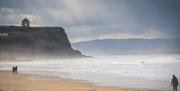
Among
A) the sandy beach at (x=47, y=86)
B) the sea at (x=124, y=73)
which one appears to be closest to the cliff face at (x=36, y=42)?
the sea at (x=124, y=73)

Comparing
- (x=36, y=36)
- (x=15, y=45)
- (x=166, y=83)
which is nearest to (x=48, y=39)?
(x=36, y=36)

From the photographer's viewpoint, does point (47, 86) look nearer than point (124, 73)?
Yes

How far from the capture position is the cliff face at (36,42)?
167ft

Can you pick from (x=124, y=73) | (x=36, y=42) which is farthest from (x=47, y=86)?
(x=36, y=42)

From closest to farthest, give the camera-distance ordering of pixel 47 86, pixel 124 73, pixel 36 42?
pixel 47 86
pixel 124 73
pixel 36 42

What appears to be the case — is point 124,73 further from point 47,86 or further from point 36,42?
point 36,42

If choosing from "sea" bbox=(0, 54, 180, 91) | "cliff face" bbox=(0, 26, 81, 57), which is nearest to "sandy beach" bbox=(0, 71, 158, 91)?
"sea" bbox=(0, 54, 180, 91)

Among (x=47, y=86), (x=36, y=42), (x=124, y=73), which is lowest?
(x=47, y=86)

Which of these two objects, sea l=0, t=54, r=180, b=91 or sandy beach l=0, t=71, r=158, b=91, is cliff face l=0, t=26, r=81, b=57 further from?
sandy beach l=0, t=71, r=158, b=91

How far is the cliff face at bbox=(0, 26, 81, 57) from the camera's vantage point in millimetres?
50794

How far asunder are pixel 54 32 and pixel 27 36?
913 cm

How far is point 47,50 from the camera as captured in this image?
6400 centimetres

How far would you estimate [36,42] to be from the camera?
201ft

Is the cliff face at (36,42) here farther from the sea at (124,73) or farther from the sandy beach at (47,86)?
the sandy beach at (47,86)
